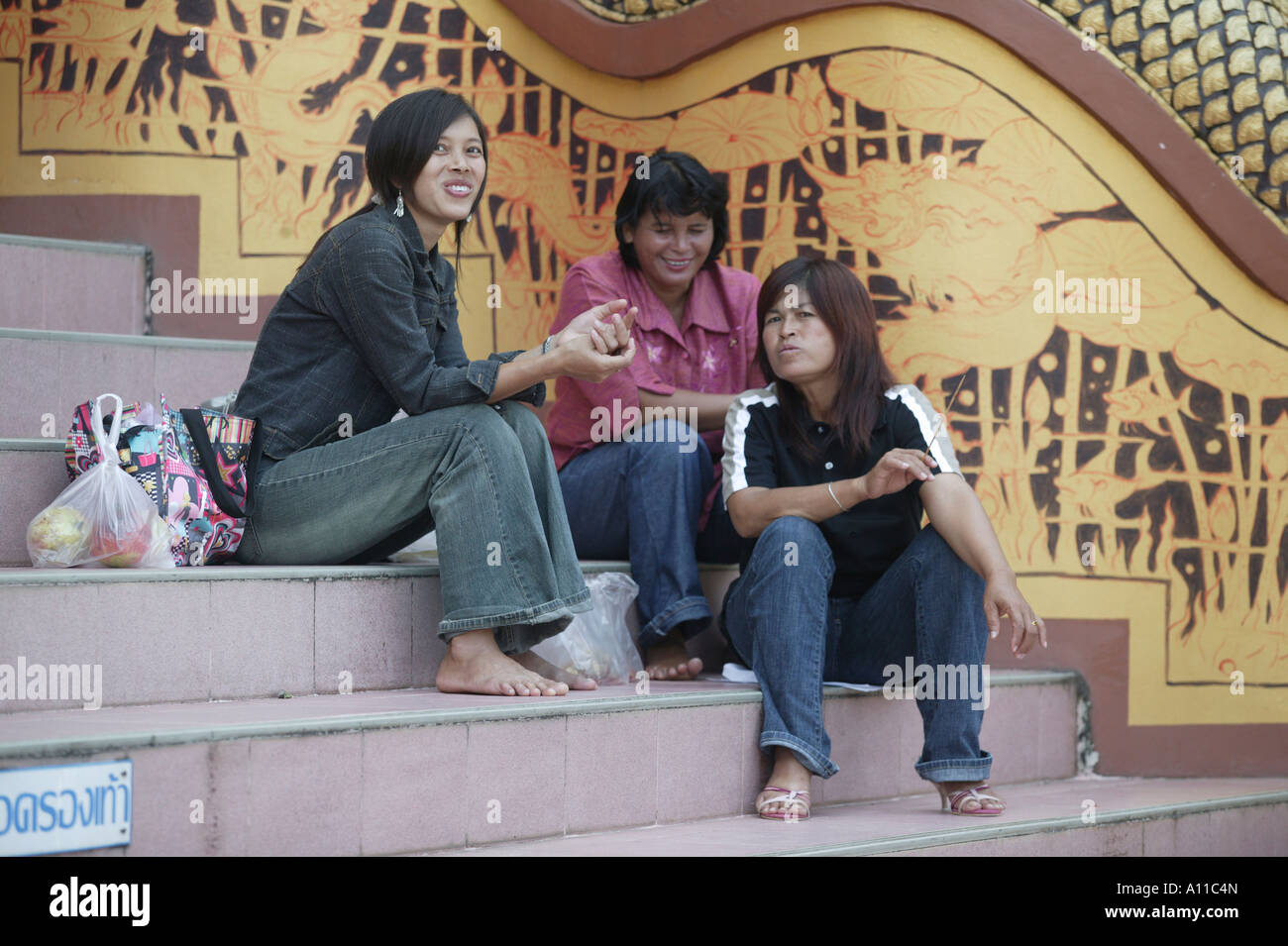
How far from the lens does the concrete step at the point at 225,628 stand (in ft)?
8.45

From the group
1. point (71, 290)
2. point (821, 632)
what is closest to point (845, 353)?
point (821, 632)

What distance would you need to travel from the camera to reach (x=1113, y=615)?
3.98m

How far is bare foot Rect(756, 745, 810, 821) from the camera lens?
117 inches

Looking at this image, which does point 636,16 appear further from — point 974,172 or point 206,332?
point 206,332

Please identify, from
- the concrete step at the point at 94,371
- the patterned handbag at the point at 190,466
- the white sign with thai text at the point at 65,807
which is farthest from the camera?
the concrete step at the point at 94,371

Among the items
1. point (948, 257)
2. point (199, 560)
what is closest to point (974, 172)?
point (948, 257)

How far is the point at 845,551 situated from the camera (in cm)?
329

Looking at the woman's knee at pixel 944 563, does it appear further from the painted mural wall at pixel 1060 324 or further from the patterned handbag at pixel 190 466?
the patterned handbag at pixel 190 466

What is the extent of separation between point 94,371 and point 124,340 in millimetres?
124

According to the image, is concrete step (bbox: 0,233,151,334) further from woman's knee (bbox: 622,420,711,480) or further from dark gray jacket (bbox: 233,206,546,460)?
woman's knee (bbox: 622,420,711,480)

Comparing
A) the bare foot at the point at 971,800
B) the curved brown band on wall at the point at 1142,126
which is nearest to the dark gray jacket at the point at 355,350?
the bare foot at the point at 971,800

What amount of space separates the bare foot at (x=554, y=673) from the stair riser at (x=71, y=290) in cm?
197

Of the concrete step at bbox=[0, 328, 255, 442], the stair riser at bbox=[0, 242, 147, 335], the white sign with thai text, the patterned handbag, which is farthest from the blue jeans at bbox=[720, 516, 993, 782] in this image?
the stair riser at bbox=[0, 242, 147, 335]

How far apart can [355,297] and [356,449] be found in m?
0.32
